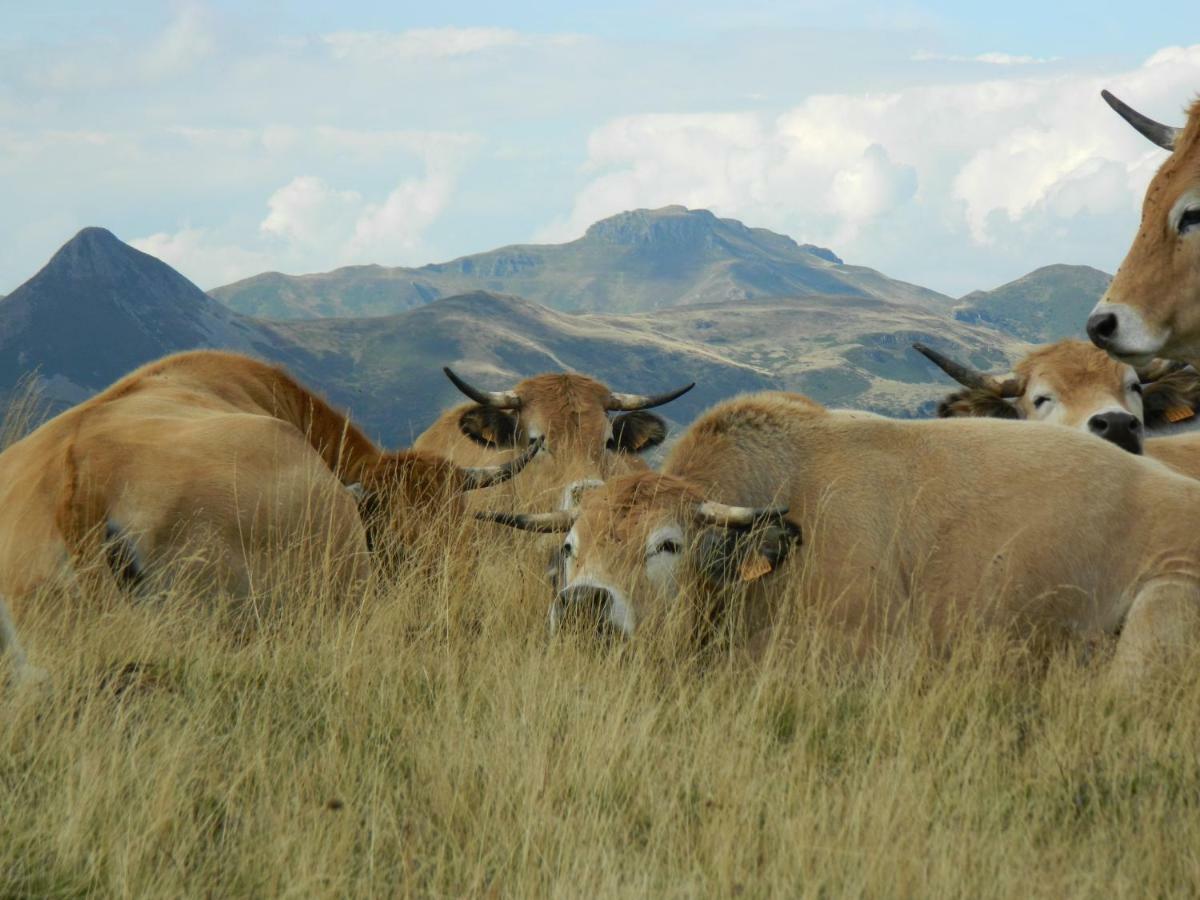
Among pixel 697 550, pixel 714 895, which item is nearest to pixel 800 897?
pixel 714 895

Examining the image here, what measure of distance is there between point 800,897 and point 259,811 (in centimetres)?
178

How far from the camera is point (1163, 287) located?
7613mm

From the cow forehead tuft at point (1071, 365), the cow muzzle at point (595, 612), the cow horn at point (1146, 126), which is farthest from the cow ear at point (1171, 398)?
the cow muzzle at point (595, 612)

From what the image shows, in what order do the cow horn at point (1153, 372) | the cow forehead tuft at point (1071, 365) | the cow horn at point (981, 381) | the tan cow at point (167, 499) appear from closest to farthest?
the tan cow at point (167, 499)
the cow forehead tuft at point (1071, 365)
the cow horn at point (981, 381)
the cow horn at point (1153, 372)

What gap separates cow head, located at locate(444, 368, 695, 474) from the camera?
39.6 ft

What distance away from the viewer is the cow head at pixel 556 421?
12.1m

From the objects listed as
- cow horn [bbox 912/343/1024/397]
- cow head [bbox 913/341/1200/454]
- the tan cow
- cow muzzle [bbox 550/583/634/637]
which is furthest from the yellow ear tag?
cow horn [bbox 912/343/1024/397]

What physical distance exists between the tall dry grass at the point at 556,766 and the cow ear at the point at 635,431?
5.26 m

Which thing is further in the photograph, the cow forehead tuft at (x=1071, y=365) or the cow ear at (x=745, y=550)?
the cow forehead tuft at (x=1071, y=365)

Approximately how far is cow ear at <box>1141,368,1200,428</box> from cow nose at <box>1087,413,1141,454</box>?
1.09m

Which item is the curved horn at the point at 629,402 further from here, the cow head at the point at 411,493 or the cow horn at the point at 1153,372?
the cow horn at the point at 1153,372

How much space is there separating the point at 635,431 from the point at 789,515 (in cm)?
502

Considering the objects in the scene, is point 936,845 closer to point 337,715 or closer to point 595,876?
point 595,876

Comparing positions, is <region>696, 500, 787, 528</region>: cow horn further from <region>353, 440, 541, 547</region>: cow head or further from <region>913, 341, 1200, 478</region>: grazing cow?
<region>913, 341, 1200, 478</region>: grazing cow
